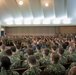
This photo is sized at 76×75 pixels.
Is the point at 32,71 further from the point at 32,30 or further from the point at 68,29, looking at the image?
the point at 32,30

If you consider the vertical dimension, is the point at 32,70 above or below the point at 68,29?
below

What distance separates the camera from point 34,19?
2723cm

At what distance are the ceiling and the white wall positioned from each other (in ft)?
11.0

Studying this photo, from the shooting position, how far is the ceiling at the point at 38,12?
73.7 ft

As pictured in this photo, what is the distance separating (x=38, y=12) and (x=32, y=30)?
6.36 meters

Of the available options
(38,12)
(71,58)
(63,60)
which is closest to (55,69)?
(63,60)

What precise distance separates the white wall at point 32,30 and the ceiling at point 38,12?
11.0 feet

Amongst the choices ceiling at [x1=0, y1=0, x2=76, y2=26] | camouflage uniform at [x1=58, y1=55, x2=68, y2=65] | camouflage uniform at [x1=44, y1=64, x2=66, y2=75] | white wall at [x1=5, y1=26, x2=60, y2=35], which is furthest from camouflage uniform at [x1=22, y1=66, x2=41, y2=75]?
white wall at [x1=5, y1=26, x2=60, y2=35]

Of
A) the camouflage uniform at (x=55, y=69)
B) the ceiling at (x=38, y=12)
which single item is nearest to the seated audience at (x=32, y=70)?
the camouflage uniform at (x=55, y=69)

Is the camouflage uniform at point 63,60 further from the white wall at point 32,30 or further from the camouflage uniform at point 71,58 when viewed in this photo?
the white wall at point 32,30

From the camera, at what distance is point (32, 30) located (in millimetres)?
31219

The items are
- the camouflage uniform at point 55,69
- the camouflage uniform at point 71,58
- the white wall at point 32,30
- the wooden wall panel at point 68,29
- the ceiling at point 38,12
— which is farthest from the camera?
the white wall at point 32,30

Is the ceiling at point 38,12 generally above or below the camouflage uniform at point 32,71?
above

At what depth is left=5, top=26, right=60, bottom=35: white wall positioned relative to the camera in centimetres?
3069
